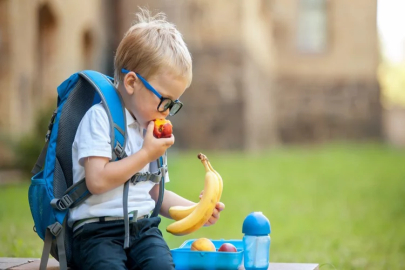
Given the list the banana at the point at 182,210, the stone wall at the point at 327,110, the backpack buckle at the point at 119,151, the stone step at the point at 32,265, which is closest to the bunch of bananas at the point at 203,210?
the banana at the point at 182,210

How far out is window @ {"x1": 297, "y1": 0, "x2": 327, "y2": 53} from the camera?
26.6 metres

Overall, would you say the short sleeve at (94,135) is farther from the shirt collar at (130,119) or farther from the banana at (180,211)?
the banana at (180,211)

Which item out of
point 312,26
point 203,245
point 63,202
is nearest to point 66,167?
point 63,202

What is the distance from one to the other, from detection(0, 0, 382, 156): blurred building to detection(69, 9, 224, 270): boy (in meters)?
9.15

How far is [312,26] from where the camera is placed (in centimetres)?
2677

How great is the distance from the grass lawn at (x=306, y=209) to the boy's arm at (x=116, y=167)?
6.66 ft

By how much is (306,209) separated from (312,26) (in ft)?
63.1

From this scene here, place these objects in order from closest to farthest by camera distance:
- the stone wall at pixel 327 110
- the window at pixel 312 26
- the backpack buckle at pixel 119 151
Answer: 1. the backpack buckle at pixel 119 151
2. the stone wall at pixel 327 110
3. the window at pixel 312 26

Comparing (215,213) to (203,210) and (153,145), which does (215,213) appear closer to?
(203,210)

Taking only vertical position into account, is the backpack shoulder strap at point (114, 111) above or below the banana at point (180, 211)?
above

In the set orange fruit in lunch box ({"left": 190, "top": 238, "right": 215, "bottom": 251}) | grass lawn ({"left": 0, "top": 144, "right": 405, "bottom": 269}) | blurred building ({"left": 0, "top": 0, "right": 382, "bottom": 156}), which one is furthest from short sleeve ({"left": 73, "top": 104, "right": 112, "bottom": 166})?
blurred building ({"left": 0, "top": 0, "right": 382, "bottom": 156})

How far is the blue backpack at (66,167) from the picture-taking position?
2.57 m

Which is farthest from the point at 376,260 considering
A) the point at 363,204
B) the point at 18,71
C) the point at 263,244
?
the point at 18,71

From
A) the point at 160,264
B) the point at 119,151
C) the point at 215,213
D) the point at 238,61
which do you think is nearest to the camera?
the point at 160,264
